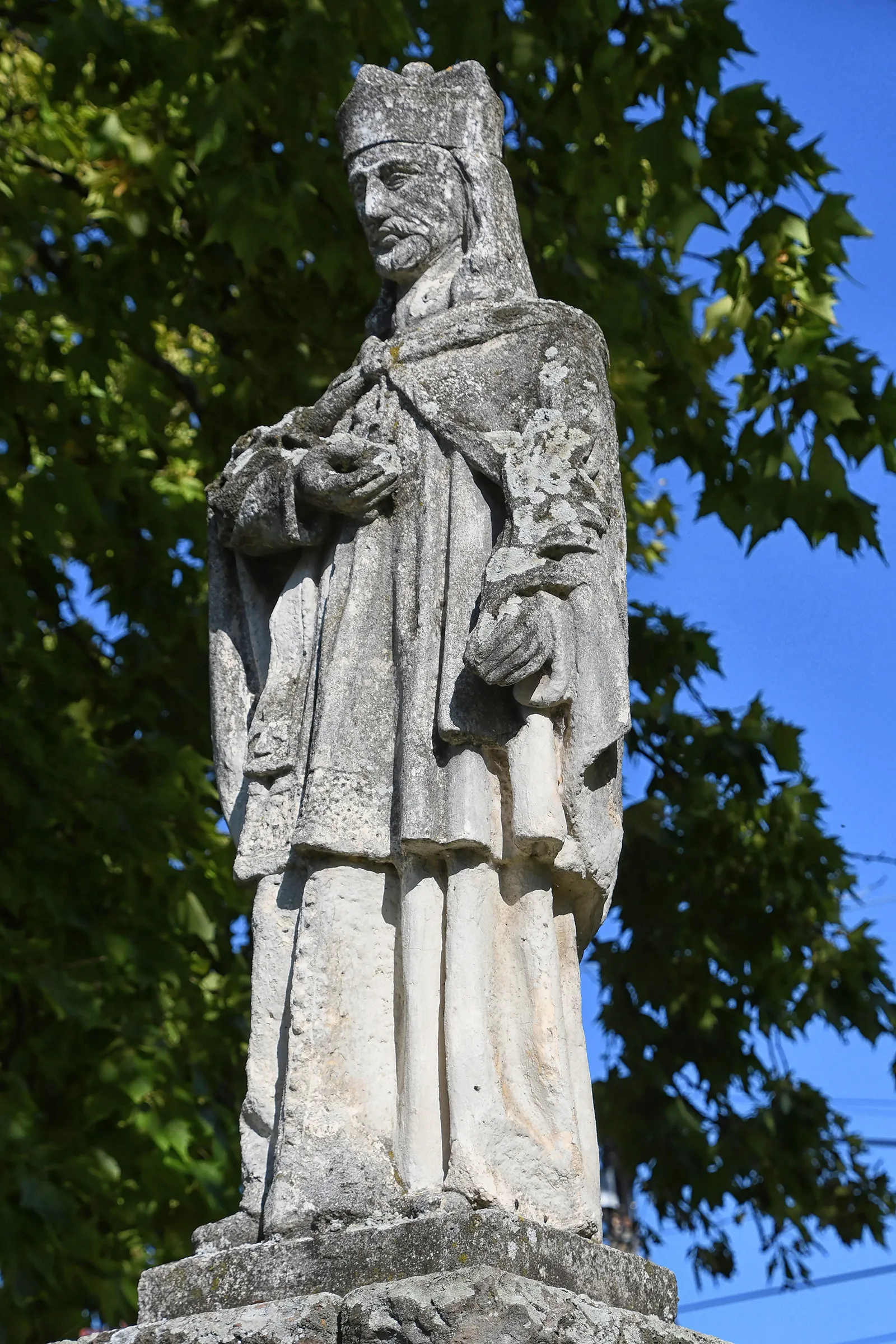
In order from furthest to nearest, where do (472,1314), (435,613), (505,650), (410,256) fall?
1. (410,256)
2. (435,613)
3. (505,650)
4. (472,1314)

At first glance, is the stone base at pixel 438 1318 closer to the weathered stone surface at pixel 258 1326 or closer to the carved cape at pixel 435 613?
the weathered stone surface at pixel 258 1326

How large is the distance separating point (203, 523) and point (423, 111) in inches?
195

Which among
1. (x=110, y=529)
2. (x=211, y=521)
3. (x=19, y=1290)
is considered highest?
(x=110, y=529)

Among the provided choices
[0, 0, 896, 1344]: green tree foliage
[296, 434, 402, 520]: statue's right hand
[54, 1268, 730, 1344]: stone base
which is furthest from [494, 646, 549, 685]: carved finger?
[0, 0, 896, 1344]: green tree foliage

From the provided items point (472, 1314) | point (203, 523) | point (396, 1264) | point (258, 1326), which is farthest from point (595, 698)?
point (203, 523)

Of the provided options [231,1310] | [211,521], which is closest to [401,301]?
[211,521]

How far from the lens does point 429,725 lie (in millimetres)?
4660

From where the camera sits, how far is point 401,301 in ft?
17.9

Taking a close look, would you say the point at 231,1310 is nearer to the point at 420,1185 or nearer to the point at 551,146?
the point at 420,1185

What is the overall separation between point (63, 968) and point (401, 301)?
15.0ft

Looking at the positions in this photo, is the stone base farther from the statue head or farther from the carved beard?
the carved beard

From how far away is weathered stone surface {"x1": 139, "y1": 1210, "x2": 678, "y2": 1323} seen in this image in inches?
157

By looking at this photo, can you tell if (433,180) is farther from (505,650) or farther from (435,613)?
(505,650)

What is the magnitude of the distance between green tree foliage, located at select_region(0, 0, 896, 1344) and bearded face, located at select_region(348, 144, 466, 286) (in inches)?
147
